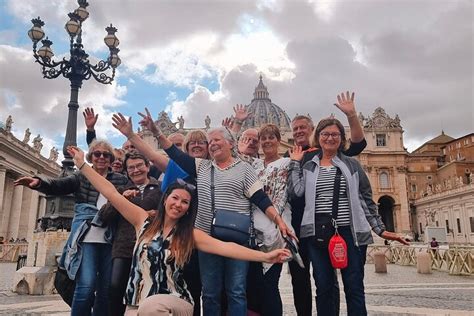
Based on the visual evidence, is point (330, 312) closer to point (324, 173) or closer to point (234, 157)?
point (324, 173)

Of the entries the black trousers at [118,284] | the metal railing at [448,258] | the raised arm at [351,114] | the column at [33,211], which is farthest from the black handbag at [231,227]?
the column at [33,211]

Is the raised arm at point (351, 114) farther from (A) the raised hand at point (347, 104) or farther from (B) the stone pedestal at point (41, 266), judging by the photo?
(B) the stone pedestal at point (41, 266)

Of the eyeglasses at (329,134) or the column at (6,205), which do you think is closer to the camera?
the eyeglasses at (329,134)

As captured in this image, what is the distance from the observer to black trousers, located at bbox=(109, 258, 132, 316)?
10.5 ft

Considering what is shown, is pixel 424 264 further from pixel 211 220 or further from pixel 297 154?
pixel 211 220

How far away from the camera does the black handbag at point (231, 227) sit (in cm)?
304

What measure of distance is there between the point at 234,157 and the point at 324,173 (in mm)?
817

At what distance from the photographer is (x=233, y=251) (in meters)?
2.69

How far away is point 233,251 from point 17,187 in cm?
3983

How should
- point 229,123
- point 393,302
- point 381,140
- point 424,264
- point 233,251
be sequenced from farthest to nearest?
point 381,140, point 424,264, point 393,302, point 229,123, point 233,251

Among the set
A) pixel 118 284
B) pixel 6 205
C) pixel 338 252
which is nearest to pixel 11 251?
pixel 6 205

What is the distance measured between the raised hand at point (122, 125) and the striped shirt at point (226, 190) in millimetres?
848

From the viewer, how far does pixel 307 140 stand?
400 cm

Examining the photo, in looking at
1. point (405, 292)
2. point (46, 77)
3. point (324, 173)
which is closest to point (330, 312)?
point (324, 173)
